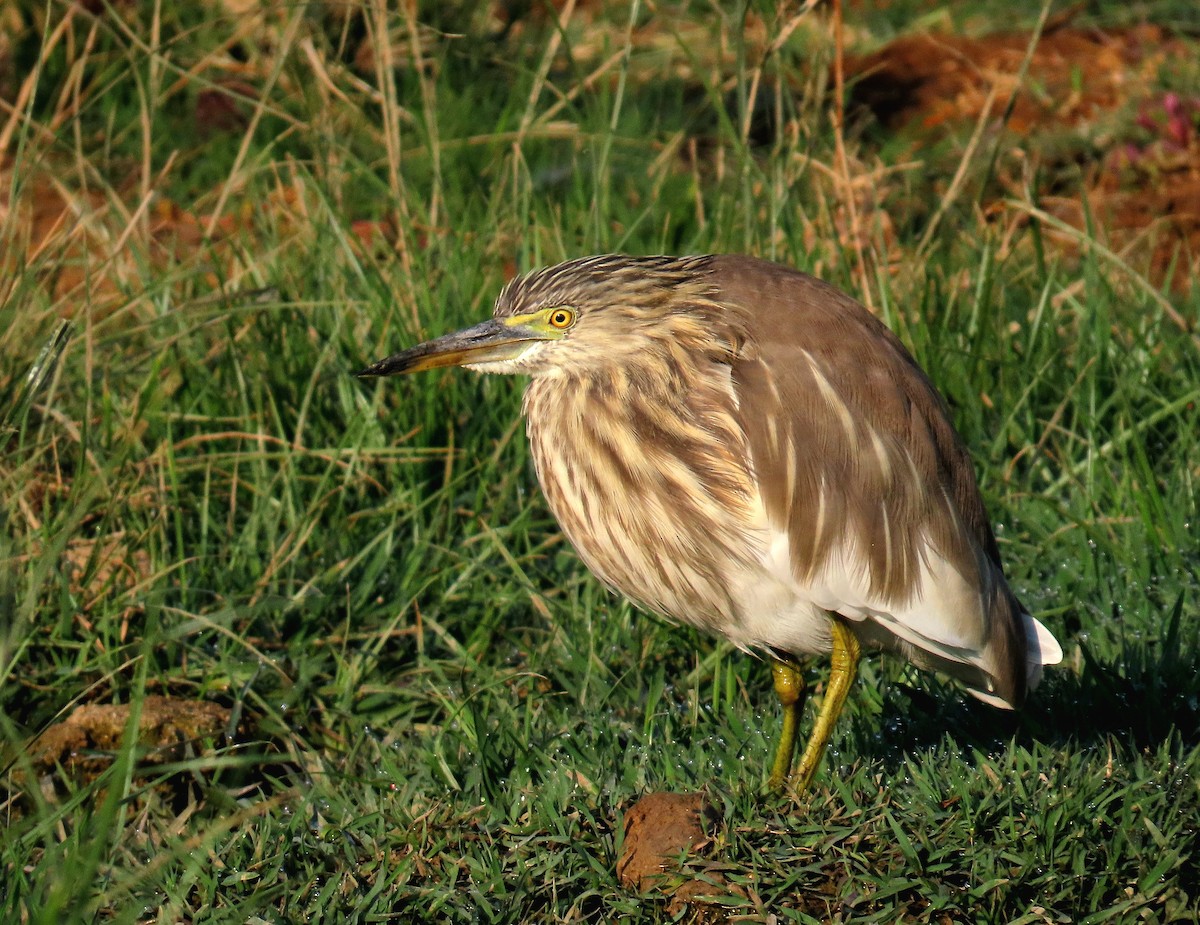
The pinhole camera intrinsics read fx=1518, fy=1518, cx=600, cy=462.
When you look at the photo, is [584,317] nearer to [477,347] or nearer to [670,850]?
[477,347]

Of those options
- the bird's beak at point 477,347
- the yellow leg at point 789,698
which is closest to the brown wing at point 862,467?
the yellow leg at point 789,698

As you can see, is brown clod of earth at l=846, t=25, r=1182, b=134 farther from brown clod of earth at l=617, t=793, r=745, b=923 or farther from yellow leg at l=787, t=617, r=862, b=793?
brown clod of earth at l=617, t=793, r=745, b=923

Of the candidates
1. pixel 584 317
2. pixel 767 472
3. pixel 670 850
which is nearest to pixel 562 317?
pixel 584 317

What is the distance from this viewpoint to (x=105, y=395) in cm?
401

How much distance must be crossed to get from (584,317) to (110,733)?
147 centimetres

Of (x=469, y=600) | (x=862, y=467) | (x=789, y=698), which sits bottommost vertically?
Result: (x=469, y=600)

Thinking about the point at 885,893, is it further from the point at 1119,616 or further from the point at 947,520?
the point at 1119,616

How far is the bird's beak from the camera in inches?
135

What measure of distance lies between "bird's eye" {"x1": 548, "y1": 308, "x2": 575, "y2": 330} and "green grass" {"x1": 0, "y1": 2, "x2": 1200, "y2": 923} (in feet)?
2.49

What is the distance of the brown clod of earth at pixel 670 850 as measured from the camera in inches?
106

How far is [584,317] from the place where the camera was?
11.1 ft

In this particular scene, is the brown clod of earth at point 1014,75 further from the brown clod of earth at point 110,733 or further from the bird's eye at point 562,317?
the brown clod of earth at point 110,733

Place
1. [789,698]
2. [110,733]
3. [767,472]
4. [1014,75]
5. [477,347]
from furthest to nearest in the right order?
[1014,75], [110,733], [477,347], [789,698], [767,472]

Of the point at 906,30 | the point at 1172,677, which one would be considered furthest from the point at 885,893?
the point at 906,30
